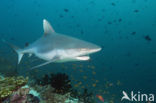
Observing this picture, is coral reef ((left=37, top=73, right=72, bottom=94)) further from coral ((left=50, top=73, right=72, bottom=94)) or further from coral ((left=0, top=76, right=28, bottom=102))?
coral ((left=0, top=76, right=28, bottom=102))

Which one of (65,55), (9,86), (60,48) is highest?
(60,48)

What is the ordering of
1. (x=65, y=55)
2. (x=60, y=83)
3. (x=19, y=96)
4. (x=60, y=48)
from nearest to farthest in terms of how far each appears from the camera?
(x=19, y=96) < (x=65, y=55) < (x=60, y=48) < (x=60, y=83)

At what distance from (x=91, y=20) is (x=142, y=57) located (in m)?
75.5

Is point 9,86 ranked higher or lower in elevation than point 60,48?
lower

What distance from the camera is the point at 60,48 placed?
4.89 meters

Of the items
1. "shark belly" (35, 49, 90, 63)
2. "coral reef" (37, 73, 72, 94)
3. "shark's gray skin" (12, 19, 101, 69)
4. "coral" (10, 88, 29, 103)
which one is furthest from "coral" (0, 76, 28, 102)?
"coral reef" (37, 73, 72, 94)

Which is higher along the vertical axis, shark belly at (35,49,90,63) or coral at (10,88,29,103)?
shark belly at (35,49,90,63)

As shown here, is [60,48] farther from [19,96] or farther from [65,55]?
[19,96]

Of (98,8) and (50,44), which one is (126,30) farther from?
(50,44)

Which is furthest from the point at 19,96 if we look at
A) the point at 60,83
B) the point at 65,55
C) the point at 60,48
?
the point at 60,83

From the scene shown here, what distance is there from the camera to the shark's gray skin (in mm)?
4488

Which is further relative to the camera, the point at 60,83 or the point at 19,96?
the point at 60,83

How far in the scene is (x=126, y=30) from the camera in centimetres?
15612

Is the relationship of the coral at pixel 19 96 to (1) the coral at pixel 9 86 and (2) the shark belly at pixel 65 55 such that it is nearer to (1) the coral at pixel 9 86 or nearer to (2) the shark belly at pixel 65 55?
(1) the coral at pixel 9 86
